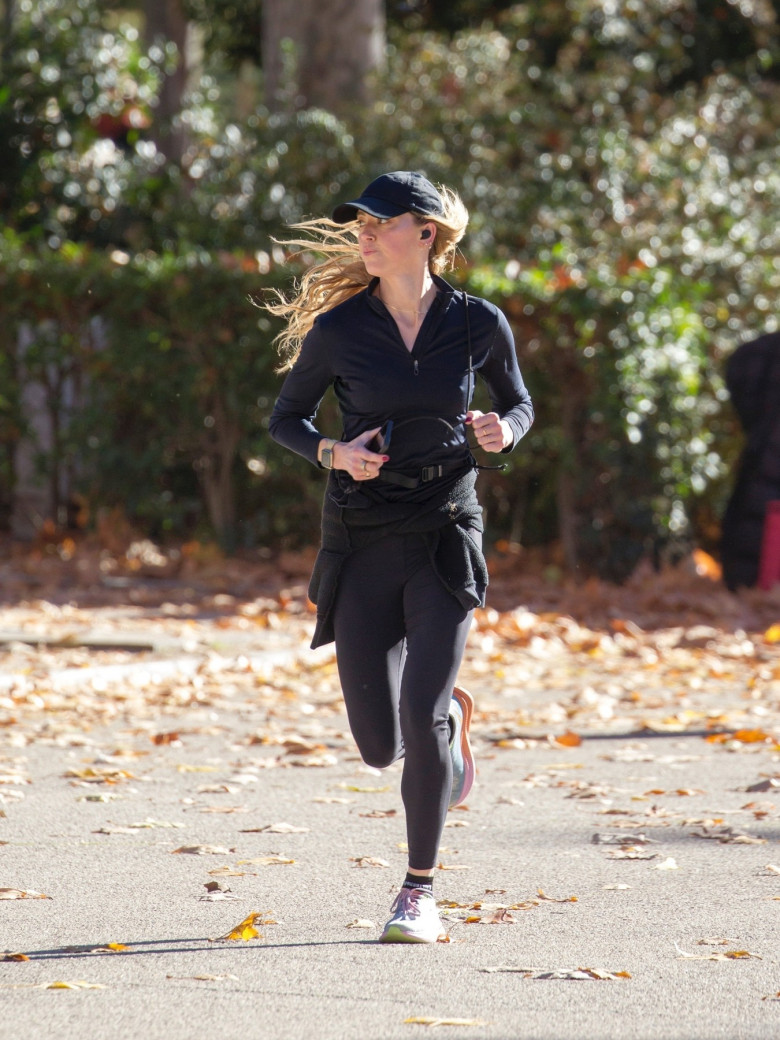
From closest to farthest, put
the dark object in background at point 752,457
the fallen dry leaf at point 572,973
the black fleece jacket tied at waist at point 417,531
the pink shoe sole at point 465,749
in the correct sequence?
the fallen dry leaf at point 572,973, the black fleece jacket tied at waist at point 417,531, the pink shoe sole at point 465,749, the dark object in background at point 752,457

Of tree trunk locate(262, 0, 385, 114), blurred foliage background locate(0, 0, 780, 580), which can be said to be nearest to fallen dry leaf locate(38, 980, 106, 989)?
blurred foliage background locate(0, 0, 780, 580)

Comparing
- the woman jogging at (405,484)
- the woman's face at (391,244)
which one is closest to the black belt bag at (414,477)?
the woman jogging at (405,484)

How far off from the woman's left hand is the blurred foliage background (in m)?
6.32

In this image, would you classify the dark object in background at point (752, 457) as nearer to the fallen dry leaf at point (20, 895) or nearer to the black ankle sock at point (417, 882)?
the black ankle sock at point (417, 882)

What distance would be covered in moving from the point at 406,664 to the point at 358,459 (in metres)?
0.58

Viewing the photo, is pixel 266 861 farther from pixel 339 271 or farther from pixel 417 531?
pixel 339 271

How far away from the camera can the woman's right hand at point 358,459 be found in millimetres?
4078

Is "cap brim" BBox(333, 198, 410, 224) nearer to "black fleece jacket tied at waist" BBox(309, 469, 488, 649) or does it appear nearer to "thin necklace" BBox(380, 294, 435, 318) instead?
"thin necklace" BBox(380, 294, 435, 318)

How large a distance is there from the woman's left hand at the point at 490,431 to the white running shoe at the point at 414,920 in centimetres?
116

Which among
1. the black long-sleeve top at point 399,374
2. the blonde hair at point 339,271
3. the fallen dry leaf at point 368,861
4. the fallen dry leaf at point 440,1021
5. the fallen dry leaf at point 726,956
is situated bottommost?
the fallen dry leaf at point 440,1021

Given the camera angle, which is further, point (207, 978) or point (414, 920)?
point (414, 920)

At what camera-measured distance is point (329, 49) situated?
→ 15.8 m

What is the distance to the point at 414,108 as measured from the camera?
53.7 feet

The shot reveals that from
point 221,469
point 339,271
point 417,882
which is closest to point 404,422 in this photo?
point 339,271
